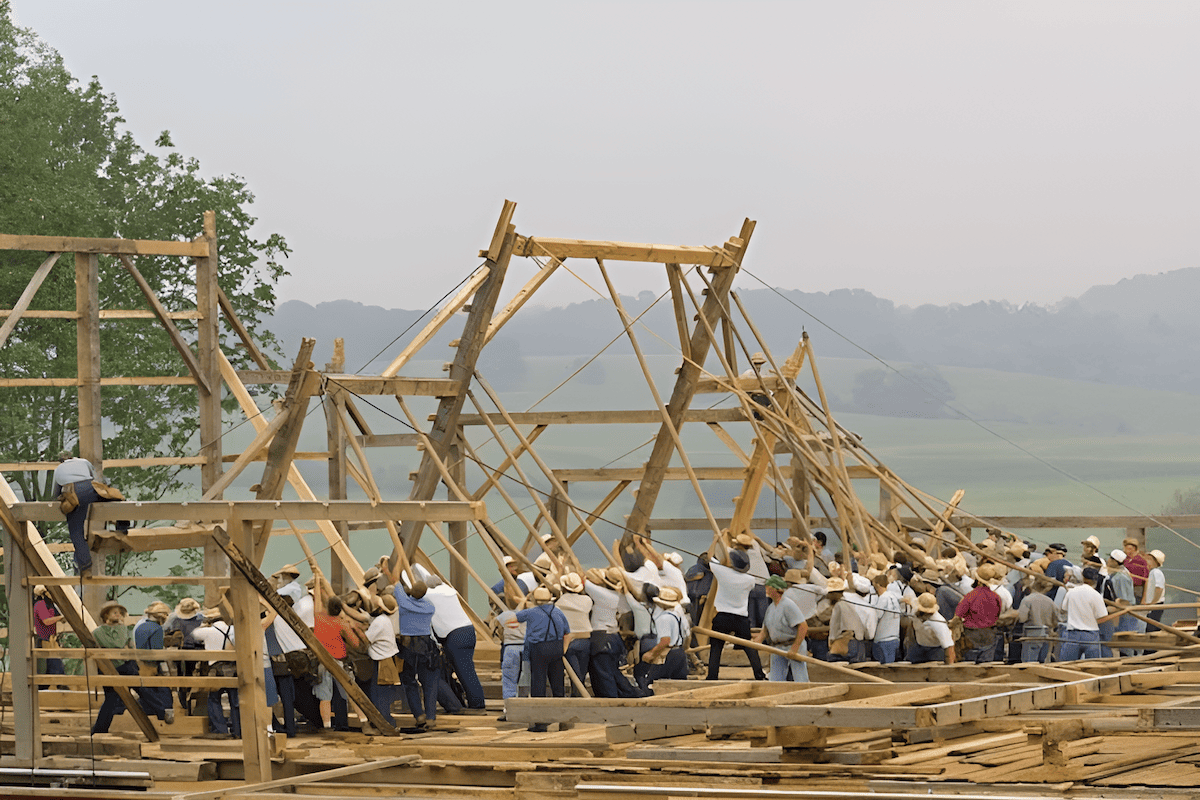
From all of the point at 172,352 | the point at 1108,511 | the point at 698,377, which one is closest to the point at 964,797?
the point at 698,377

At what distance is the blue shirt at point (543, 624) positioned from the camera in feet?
47.6

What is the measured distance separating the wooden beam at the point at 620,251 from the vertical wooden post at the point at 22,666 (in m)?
8.38

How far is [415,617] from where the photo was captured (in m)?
14.4

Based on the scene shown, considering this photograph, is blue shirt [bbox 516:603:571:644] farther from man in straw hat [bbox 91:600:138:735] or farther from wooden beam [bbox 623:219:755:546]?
wooden beam [bbox 623:219:755:546]

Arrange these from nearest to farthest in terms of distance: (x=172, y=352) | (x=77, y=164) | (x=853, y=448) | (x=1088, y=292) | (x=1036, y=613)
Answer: (x=1036, y=613), (x=853, y=448), (x=172, y=352), (x=77, y=164), (x=1088, y=292)

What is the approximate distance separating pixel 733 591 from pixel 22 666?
7.43 m

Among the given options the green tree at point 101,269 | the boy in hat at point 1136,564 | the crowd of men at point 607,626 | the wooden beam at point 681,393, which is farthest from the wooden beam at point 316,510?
the green tree at point 101,269

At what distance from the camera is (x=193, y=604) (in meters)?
15.0

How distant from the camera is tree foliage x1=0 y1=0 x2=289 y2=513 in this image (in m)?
28.5

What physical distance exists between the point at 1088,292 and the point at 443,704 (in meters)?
85.6

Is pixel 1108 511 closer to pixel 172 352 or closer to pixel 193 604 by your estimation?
pixel 172 352

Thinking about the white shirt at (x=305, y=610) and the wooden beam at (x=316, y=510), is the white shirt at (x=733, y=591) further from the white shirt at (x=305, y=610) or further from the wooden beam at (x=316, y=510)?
the wooden beam at (x=316, y=510)

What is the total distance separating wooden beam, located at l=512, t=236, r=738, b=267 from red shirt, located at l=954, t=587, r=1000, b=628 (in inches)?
256

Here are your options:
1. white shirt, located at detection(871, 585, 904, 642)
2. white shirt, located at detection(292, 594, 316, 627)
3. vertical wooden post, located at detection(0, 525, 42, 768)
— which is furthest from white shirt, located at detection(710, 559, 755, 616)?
vertical wooden post, located at detection(0, 525, 42, 768)
